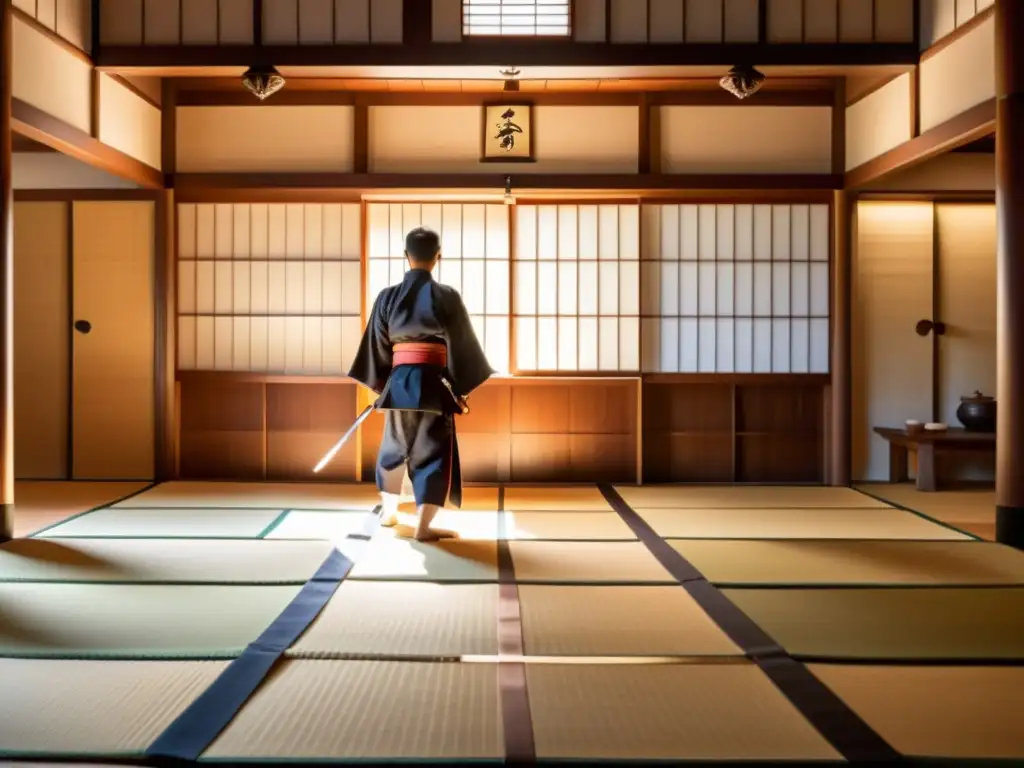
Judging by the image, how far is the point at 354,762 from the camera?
1.70 m

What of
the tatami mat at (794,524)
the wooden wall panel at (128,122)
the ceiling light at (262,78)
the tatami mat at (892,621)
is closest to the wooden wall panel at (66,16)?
the wooden wall panel at (128,122)

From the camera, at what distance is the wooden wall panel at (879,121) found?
16.6 ft

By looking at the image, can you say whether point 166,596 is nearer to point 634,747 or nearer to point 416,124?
point 634,747

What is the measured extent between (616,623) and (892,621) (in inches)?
32.6

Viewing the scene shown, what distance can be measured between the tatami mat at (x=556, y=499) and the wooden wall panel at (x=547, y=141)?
81.4 inches

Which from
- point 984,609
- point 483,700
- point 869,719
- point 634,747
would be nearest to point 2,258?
point 483,700

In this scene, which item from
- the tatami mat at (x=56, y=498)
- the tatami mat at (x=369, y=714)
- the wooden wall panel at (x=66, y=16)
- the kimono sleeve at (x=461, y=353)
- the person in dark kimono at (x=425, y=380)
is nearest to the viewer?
the tatami mat at (x=369, y=714)

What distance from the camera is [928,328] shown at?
6051mm

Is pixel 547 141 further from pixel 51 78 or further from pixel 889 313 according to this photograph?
pixel 51 78

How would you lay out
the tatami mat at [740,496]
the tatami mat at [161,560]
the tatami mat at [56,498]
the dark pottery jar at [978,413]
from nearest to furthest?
the tatami mat at [161,560] → the tatami mat at [56,498] → the tatami mat at [740,496] → the dark pottery jar at [978,413]

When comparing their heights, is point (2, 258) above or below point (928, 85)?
below

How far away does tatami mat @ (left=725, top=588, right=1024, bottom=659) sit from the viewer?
2.38m

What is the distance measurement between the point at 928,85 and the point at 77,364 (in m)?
5.48

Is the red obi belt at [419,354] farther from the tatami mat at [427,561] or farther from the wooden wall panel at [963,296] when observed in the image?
the wooden wall panel at [963,296]
